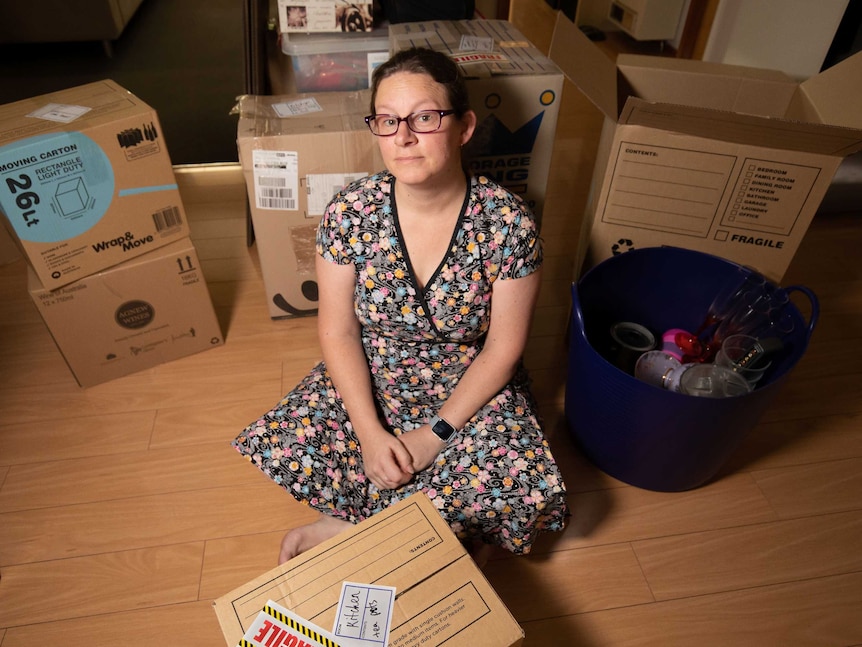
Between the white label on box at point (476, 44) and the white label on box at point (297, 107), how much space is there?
401 millimetres

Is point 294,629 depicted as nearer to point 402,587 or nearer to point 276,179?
point 402,587

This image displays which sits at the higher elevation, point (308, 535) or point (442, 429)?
point (442, 429)

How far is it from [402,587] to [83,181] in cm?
114

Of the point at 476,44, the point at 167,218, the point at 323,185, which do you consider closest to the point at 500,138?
the point at 476,44

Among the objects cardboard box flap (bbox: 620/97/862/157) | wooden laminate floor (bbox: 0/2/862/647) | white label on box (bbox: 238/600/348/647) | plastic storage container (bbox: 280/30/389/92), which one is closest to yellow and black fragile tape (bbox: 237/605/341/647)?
white label on box (bbox: 238/600/348/647)

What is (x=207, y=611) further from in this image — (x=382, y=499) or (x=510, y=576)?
(x=510, y=576)

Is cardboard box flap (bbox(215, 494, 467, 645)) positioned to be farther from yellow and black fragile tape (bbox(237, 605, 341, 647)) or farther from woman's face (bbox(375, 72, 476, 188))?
woman's face (bbox(375, 72, 476, 188))

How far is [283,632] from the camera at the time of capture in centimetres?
77

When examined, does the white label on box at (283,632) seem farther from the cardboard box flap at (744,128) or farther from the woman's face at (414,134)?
the cardboard box flap at (744,128)

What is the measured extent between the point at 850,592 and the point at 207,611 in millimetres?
1332

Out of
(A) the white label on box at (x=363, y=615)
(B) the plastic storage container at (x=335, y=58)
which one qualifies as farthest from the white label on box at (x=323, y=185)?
(A) the white label on box at (x=363, y=615)

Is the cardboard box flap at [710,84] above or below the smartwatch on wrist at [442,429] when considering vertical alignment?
above

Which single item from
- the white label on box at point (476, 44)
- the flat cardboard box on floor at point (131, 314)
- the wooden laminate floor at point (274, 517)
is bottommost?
the wooden laminate floor at point (274, 517)

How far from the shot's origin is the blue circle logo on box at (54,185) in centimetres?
125
